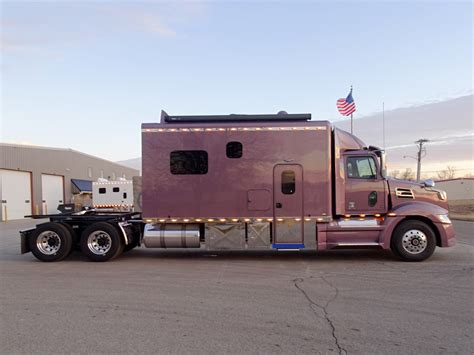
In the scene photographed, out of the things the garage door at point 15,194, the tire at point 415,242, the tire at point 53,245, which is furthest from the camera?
the garage door at point 15,194

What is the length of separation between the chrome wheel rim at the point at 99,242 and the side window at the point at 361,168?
618cm

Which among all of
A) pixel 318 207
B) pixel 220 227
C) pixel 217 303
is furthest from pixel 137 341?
pixel 318 207

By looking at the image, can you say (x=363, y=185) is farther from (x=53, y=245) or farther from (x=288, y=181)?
(x=53, y=245)

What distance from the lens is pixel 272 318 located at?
5.54 m

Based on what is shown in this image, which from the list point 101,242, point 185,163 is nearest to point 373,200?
point 185,163

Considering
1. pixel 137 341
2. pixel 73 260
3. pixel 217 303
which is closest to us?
pixel 137 341

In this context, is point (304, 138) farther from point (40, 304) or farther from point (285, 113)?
point (40, 304)

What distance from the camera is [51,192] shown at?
124ft

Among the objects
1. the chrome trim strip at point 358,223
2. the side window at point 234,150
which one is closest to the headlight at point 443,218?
the chrome trim strip at point 358,223

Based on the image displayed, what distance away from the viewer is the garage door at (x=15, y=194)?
3072 centimetres

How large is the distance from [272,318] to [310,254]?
5725mm

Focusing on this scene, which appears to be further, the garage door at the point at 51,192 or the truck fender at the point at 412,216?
the garage door at the point at 51,192

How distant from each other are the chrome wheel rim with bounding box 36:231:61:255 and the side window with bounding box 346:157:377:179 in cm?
749

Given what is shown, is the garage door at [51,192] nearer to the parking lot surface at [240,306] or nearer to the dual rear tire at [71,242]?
the dual rear tire at [71,242]
